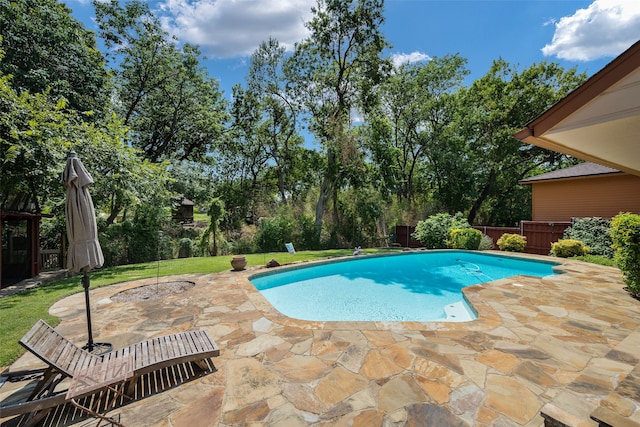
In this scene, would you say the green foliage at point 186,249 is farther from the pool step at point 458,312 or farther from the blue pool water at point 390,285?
the pool step at point 458,312

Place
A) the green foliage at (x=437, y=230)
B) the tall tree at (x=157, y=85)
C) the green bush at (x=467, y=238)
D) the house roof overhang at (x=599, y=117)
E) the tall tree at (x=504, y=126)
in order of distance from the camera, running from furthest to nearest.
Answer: the tall tree at (x=504, y=126), the green foliage at (x=437, y=230), the tall tree at (x=157, y=85), the green bush at (x=467, y=238), the house roof overhang at (x=599, y=117)

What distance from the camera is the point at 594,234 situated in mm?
10352

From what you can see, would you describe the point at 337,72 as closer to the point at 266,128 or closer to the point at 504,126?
the point at 266,128

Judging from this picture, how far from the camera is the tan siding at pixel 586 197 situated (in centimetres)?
1152

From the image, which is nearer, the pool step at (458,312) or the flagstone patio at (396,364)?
the flagstone patio at (396,364)

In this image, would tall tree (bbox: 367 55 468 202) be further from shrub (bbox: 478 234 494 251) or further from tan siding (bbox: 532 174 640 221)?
shrub (bbox: 478 234 494 251)

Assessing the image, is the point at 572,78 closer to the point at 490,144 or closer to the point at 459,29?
the point at 490,144

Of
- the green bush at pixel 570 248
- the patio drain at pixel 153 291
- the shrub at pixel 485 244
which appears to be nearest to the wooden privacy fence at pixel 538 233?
the shrub at pixel 485 244

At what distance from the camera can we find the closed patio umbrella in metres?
3.18

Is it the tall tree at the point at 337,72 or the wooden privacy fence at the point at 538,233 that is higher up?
the tall tree at the point at 337,72

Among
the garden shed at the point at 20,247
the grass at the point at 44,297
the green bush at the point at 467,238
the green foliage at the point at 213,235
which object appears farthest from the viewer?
the green bush at the point at 467,238

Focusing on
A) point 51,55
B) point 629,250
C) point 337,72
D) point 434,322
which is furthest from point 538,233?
point 51,55

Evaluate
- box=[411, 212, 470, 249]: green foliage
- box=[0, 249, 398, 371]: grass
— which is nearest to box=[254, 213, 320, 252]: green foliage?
box=[0, 249, 398, 371]: grass

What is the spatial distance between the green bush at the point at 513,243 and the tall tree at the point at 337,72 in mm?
8439
